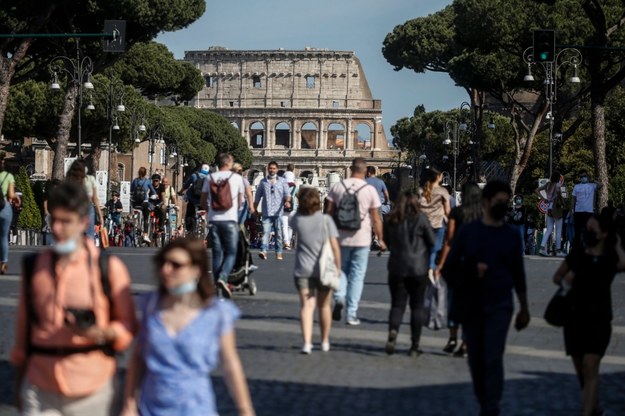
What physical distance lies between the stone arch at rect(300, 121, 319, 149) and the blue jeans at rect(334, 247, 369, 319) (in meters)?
137

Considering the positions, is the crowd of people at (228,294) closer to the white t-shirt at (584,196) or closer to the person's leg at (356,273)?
the person's leg at (356,273)

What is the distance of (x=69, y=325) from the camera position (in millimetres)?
5594

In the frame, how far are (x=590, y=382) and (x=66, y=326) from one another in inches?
144

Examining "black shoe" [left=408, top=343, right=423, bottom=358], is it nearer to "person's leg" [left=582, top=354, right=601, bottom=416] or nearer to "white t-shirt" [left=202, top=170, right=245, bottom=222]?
"person's leg" [left=582, top=354, right=601, bottom=416]

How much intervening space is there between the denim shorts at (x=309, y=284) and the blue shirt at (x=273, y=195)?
10.8m

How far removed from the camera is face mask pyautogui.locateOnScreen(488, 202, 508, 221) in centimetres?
849

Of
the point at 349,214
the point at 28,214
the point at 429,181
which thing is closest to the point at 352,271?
the point at 349,214

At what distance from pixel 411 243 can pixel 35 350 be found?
21.0 ft

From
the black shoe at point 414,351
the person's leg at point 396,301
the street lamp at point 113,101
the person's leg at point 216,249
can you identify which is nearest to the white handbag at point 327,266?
the person's leg at point 396,301

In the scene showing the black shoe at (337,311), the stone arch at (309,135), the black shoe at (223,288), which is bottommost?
the black shoe at (337,311)

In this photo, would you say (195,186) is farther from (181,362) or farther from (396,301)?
(181,362)

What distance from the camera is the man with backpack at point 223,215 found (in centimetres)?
1494

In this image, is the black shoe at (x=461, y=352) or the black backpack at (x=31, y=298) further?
the black shoe at (x=461, y=352)

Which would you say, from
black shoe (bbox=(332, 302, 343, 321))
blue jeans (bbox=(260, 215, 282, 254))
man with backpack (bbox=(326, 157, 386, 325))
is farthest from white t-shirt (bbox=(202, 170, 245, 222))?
blue jeans (bbox=(260, 215, 282, 254))
